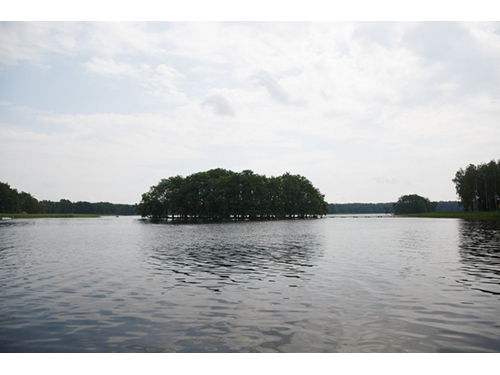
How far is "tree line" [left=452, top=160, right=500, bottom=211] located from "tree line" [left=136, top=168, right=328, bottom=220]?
74326 millimetres

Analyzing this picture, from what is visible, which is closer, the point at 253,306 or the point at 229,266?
the point at 253,306

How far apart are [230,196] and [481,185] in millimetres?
110222

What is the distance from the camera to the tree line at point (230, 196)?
160625mm

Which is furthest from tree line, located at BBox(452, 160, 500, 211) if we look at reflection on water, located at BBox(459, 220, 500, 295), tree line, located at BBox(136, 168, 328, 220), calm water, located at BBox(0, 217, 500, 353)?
calm water, located at BBox(0, 217, 500, 353)

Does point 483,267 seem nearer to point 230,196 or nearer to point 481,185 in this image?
point 230,196

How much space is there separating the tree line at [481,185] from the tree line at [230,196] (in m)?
74.3

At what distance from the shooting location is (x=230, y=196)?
529 ft

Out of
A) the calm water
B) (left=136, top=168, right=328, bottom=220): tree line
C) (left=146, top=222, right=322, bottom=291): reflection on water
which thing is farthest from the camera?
(left=136, top=168, right=328, bottom=220): tree line

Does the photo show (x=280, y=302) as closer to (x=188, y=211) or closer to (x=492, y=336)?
(x=492, y=336)

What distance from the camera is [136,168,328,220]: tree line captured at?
16062cm

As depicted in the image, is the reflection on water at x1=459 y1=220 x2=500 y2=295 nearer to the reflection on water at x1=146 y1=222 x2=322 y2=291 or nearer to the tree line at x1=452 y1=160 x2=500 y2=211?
the reflection on water at x1=146 y1=222 x2=322 y2=291

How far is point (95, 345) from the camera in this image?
30.8 feet

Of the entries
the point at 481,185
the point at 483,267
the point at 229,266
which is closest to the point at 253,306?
the point at 229,266
